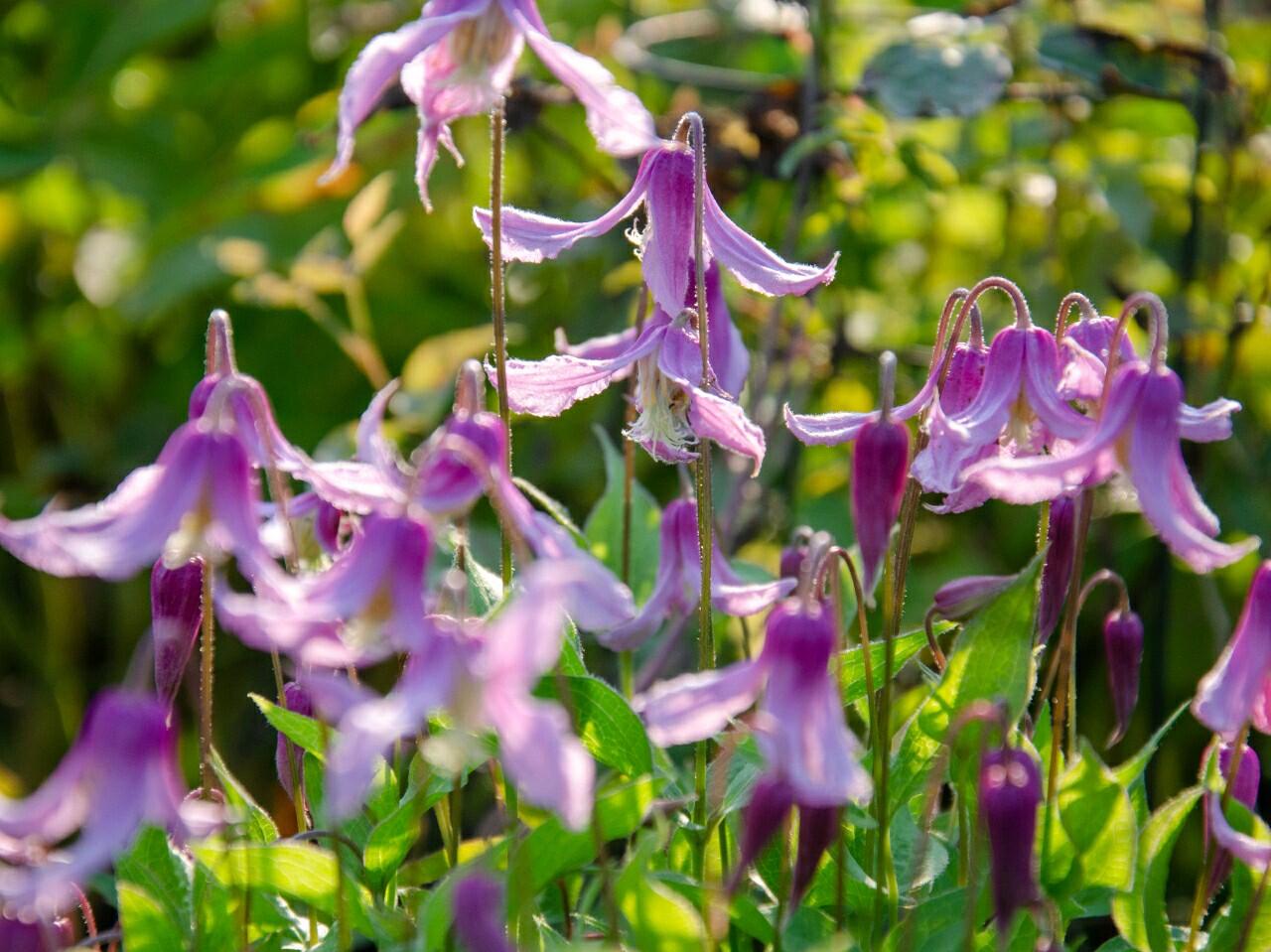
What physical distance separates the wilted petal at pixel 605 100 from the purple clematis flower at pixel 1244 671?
0.47 meters

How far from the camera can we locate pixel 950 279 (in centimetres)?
280

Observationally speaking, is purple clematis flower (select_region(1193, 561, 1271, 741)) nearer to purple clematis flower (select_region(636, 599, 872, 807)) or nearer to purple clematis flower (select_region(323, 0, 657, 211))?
purple clematis flower (select_region(636, 599, 872, 807))

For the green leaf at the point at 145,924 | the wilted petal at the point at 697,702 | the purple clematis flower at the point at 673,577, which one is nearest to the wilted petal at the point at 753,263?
the purple clematis flower at the point at 673,577

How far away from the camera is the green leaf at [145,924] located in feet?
3.34

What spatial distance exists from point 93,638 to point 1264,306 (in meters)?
2.07

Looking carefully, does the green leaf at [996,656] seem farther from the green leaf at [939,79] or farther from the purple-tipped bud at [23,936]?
the green leaf at [939,79]

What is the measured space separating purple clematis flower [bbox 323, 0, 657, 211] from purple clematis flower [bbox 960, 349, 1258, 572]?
Result: 31 cm

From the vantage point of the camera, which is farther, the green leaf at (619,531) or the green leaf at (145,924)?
the green leaf at (619,531)

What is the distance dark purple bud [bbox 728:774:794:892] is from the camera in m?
0.90

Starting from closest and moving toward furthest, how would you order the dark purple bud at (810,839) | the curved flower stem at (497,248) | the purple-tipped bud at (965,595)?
the dark purple bud at (810,839) < the curved flower stem at (497,248) < the purple-tipped bud at (965,595)

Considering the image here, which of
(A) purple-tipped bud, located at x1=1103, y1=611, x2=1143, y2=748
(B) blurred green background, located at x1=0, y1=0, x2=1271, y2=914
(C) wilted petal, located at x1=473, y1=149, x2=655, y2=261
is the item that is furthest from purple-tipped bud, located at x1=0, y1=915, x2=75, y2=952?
(B) blurred green background, located at x1=0, y1=0, x2=1271, y2=914

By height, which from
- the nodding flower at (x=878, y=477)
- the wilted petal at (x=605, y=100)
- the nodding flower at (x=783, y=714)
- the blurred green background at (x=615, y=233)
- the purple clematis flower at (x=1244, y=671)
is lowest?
the blurred green background at (x=615, y=233)

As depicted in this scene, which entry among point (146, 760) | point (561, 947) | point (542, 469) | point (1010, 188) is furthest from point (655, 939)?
point (1010, 188)

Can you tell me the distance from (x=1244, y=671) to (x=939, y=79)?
1.05m
